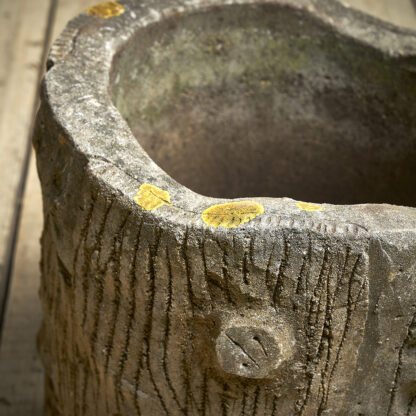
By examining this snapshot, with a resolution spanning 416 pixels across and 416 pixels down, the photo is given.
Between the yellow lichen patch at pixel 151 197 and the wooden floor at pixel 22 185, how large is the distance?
0.94m

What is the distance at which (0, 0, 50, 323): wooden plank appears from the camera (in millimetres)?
2594

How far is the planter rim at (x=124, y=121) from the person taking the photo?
1299 mm

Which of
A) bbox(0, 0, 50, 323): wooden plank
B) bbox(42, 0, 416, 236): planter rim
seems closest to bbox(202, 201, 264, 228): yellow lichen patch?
bbox(42, 0, 416, 236): planter rim

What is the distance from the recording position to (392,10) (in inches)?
125

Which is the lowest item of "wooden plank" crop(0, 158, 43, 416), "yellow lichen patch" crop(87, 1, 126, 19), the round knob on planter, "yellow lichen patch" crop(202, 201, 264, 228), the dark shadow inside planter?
"wooden plank" crop(0, 158, 43, 416)

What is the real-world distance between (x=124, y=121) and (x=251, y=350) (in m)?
0.45

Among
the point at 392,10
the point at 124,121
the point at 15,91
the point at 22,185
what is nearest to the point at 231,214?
the point at 124,121

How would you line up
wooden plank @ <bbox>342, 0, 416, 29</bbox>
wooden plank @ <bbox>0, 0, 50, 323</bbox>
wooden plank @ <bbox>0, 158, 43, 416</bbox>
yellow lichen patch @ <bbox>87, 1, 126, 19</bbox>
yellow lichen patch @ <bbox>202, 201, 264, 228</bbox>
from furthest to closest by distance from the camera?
wooden plank @ <bbox>342, 0, 416, 29</bbox> → wooden plank @ <bbox>0, 0, 50, 323</bbox> → wooden plank @ <bbox>0, 158, 43, 416</bbox> → yellow lichen patch @ <bbox>87, 1, 126, 19</bbox> → yellow lichen patch @ <bbox>202, 201, 264, 228</bbox>

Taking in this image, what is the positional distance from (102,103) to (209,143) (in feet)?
1.52

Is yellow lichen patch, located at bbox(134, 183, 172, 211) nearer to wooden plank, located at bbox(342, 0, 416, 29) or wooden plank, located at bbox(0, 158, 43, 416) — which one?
wooden plank, located at bbox(0, 158, 43, 416)

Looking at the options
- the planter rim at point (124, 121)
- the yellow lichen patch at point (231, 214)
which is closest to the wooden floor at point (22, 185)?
the planter rim at point (124, 121)

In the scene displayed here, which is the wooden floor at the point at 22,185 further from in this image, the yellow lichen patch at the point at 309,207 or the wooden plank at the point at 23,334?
the yellow lichen patch at the point at 309,207

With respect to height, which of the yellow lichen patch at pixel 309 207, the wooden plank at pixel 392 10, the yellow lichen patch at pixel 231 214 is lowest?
the yellow lichen patch at pixel 231 214

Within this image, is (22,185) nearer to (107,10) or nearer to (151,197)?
(107,10)
